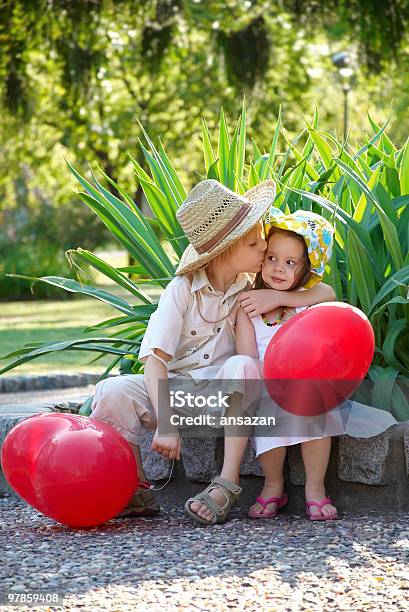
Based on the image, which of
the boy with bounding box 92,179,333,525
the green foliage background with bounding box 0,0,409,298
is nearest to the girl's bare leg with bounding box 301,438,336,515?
the boy with bounding box 92,179,333,525

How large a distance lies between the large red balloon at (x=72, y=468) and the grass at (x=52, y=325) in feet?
10.8

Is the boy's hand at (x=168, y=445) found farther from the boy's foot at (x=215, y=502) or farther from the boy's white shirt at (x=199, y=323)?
the boy's white shirt at (x=199, y=323)

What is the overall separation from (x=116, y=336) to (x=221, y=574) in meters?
1.87

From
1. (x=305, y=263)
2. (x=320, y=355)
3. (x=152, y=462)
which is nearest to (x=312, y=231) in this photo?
(x=305, y=263)

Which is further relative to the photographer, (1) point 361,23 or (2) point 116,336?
(1) point 361,23

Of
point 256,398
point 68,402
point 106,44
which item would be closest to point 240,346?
point 256,398

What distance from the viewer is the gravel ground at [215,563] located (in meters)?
2.44

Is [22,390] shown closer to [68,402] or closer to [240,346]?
[68,402]

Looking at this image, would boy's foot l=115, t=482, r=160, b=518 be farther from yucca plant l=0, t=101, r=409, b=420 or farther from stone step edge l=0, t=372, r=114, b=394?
stone step edge l=0, t=372, r=114, b=394

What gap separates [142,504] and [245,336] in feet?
2.17

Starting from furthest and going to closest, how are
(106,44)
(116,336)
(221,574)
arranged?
(106,44) → (116,336) → (221,574)

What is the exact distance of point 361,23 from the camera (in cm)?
1457

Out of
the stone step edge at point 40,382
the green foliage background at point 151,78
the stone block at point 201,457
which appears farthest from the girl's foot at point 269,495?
the green foliage background at point 151,78

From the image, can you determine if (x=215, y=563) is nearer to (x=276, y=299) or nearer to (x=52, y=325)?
(x=276, y=299)
